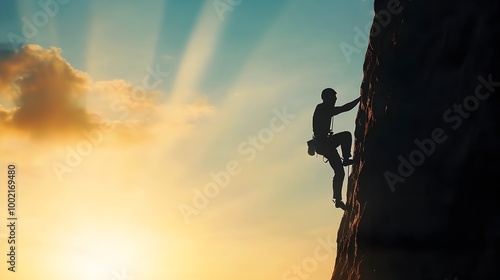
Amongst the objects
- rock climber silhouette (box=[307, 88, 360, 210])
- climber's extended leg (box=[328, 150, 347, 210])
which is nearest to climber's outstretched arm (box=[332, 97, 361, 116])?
rock climber silhouette (box=[307, 88, 360, 210])

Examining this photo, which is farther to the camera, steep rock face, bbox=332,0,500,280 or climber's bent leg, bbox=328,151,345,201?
climber's bent leg, bbox=328,151,345,201

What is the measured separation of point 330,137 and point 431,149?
3817 mm

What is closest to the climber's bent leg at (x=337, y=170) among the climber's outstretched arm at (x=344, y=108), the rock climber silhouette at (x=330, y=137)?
the rock climber silhouette at (x=330, y=137)

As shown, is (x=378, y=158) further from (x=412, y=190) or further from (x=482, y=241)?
(x=482, y=241)

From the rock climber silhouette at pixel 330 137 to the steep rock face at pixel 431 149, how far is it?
711 mm

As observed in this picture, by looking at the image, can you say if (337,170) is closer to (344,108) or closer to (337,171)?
(337,171)

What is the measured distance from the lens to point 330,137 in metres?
15.5

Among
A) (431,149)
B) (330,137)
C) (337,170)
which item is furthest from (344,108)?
(431,149)

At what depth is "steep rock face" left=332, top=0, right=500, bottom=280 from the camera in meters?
10.4

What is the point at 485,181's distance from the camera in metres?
10.3


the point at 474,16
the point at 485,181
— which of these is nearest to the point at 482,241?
the point at 485,181

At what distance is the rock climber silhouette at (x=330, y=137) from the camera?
1548cm

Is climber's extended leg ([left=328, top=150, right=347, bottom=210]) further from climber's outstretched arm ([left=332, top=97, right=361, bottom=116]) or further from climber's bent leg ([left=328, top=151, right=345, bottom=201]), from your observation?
climber's outstretched arm ([left=332, top=97, right=361, bottom=116])

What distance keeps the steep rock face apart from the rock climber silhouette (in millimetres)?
711
